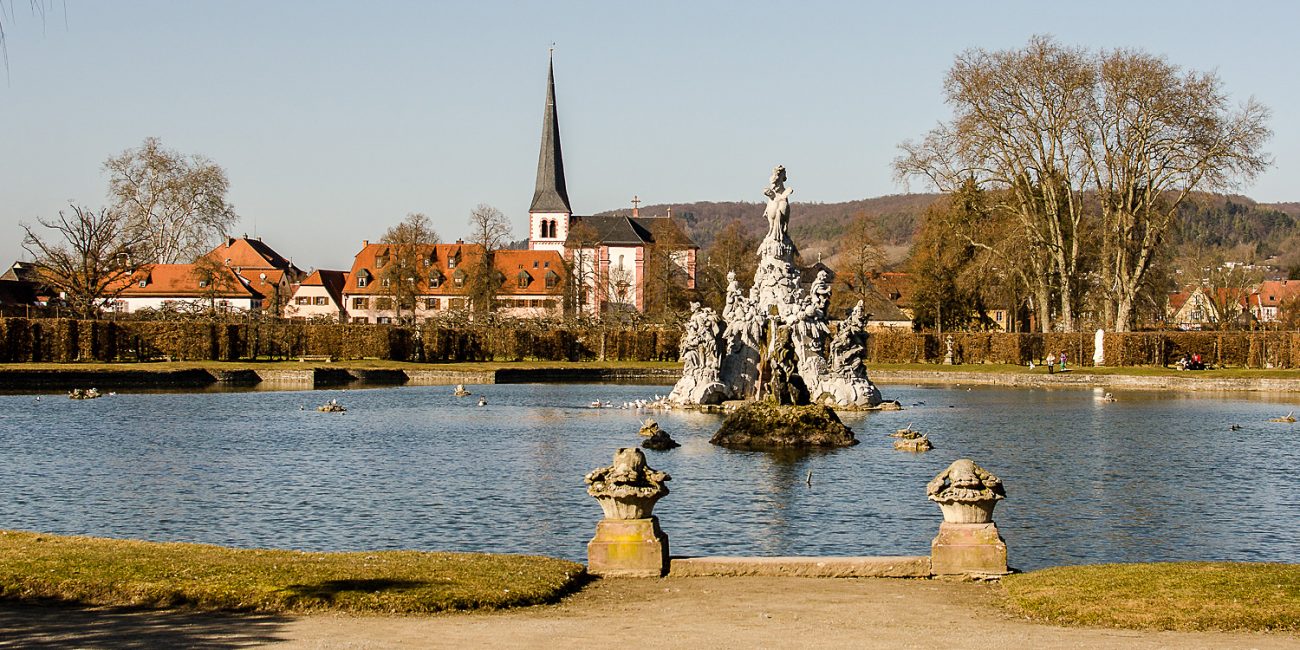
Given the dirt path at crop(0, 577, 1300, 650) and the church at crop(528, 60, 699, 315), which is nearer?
the dirt path at crop(0, 577, 1300, 650)

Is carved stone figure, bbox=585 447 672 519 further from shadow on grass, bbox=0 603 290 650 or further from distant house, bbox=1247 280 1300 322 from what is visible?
distant house, bbox=1247 280 1300 322

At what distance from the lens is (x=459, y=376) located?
69500mm

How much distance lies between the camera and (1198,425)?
139ft

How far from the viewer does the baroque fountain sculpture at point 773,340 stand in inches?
1861

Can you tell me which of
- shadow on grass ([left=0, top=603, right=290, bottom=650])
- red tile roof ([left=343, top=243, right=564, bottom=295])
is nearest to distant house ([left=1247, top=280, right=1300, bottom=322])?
red tile roof ([left=343, top=243, right=564, bottom=295])

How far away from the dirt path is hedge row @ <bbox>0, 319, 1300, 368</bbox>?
61.8 meters

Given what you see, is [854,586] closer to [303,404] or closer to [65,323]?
[303,404]

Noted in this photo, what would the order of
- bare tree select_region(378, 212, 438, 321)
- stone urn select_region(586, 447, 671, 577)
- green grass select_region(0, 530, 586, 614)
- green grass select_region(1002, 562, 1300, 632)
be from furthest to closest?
bare tree select_region(378, 212, 438, 321), stone urn select_region(586, 447, 671, 577), green grass select_region(0, 530, 586, 614), green grass select_region(1002, 562, 1300, 632)

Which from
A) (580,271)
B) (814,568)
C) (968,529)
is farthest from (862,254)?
(814,568)

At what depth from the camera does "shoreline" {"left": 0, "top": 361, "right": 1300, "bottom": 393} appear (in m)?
60.8

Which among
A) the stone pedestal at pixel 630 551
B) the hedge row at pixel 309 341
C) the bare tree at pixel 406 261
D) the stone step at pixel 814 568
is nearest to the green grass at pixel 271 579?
the stone pedestal at pixel 630 551

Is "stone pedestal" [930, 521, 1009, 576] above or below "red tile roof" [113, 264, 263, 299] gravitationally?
below

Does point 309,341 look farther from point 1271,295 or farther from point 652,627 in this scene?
point 1271,295

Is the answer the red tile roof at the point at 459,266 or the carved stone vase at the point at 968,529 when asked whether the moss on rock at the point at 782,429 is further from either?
the red tile roof at the point at 459,266
